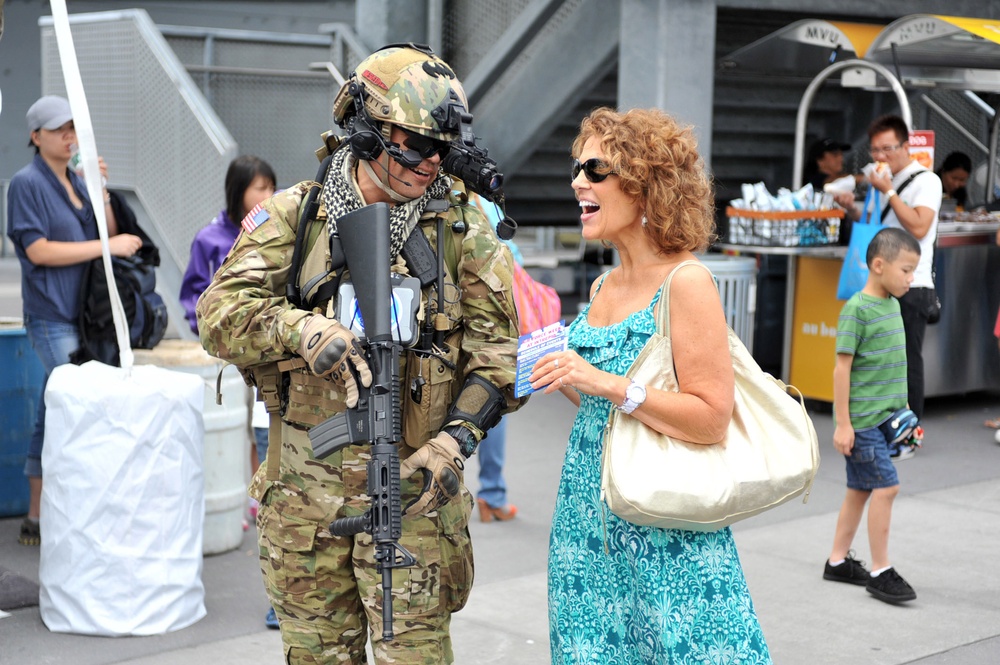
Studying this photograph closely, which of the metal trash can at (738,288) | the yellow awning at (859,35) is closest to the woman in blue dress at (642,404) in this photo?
the metal trash can at (738,288)

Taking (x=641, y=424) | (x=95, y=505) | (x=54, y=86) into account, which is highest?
(x=54, y=86)

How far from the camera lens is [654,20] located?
808 centimetres

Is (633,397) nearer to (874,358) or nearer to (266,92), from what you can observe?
(874,358)

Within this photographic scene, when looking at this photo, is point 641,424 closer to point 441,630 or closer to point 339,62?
point 441,630

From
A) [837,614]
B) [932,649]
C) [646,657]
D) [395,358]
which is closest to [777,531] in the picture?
[837,614]

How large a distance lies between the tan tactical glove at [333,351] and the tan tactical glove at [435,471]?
0.72ft

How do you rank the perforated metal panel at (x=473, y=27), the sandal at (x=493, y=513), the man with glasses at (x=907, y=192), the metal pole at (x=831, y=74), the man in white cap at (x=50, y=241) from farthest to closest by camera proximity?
the perforated metal panel at (x=473, y=27) → the metal pole at (x=831, y=74) → the man with glasses at (x=907, y=192) → the sandal at (x=493, y=513) → the man in white cap at (x=50, y=241)

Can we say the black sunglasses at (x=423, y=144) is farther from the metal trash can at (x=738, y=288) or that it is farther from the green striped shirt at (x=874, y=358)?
the metal trash can at (x=738, y=288)

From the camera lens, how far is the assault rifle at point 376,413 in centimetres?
252

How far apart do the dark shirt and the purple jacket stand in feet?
1.58

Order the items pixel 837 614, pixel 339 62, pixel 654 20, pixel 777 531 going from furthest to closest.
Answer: pixel 339 62 < pixel 654 20 < pixel 777 531 < pixel 837 614

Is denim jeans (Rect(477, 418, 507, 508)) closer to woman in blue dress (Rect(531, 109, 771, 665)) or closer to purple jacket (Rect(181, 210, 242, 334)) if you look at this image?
purple jacket (Rect(181, 210, 242, 334))

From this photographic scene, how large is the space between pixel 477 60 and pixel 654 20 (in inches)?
119

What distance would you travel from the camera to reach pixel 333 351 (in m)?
2.51
